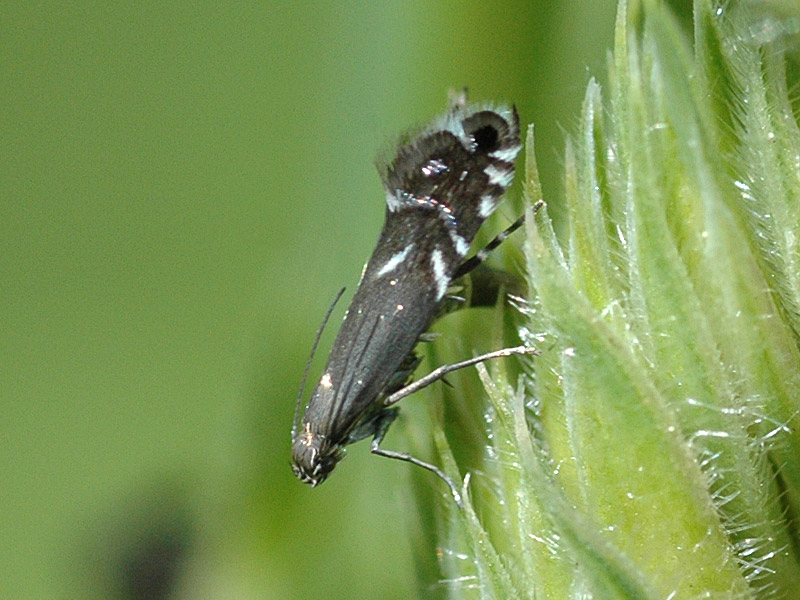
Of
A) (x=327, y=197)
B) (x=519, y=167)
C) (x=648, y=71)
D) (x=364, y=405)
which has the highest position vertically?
(x=327, y=197)

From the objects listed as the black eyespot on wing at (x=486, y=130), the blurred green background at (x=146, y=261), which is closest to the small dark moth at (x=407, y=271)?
the black eyespot on wing at (x=486, y=130)

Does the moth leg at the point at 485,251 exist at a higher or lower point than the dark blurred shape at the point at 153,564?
higher

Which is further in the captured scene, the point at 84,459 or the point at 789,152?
the point at 84,459

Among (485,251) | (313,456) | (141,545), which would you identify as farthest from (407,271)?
(141,545)

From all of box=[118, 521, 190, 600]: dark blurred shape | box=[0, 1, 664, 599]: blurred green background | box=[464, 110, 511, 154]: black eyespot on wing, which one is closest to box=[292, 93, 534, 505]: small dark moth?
box=[464, 110, 511, 154]: black eyespot on wing

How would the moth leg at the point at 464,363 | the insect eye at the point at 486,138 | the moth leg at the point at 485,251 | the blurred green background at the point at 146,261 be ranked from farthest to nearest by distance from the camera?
the blurred green background at the point at 146,261 < the insect eye at the point at 486,138 < the moth leg at the point at 485,251 < the moth leg at the point at 464,363

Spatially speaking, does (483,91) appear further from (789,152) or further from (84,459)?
(84,459)

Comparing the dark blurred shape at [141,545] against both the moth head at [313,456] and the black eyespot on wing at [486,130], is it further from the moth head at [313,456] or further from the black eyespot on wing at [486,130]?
the black eyespot on wing at [486,130]

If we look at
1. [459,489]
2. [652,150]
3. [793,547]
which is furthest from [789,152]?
[459,489]
